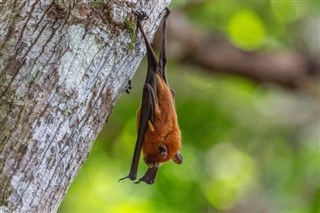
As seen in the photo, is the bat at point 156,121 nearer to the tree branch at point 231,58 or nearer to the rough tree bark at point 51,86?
the rough tree bark at point 51,86

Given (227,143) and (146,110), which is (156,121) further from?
(227,143)

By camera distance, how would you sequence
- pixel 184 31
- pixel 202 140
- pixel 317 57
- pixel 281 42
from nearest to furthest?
1. pixel 184 31
2. pixel 317 57
3. pixel 202 140
4. pixel 281 42

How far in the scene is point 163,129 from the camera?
2906mm

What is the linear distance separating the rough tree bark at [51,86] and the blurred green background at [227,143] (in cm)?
456

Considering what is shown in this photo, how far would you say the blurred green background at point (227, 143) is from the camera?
23.9 ft

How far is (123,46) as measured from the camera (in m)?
2.39

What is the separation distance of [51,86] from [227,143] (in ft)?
19.8

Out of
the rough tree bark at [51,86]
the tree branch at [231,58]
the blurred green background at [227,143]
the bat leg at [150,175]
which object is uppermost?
the rough tree bark at [51,86]

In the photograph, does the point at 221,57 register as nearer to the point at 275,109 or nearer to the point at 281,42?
the point at 281,42

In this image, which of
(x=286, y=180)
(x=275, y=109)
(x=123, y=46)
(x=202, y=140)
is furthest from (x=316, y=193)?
(x=123, y=46)

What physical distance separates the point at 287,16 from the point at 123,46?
18.9ft

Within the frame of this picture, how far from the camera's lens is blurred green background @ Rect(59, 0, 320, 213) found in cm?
730

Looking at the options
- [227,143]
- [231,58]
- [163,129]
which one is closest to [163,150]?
[163,129]

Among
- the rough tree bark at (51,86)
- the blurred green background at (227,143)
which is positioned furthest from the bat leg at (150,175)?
the blurred green background at (227,143)
